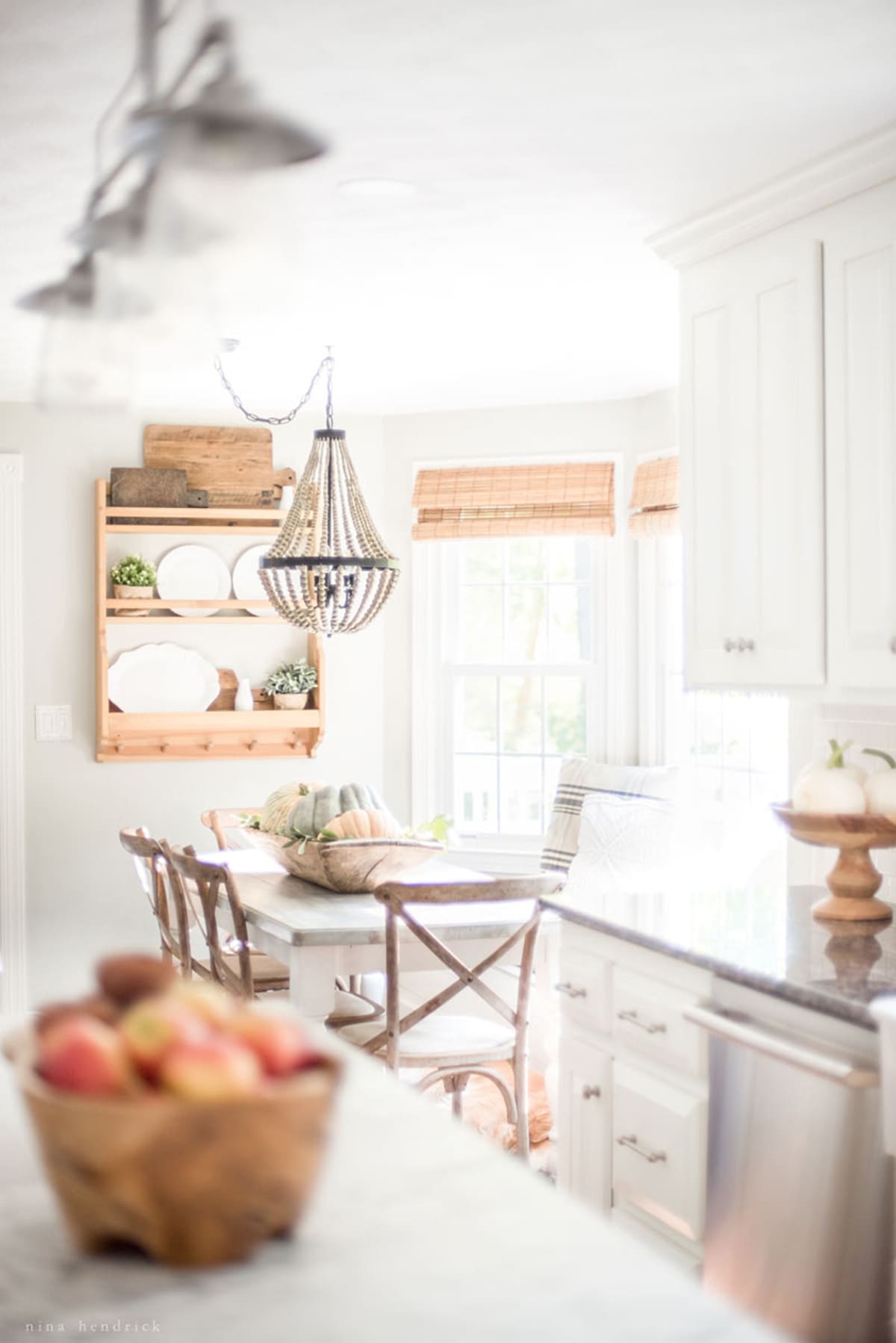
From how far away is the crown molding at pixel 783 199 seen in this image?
2568 millimetres

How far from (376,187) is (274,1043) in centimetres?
230

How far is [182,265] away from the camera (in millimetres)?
1276

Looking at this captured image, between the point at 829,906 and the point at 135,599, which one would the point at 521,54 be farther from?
the point at 135,599

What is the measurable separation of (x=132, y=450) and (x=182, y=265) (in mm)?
4202

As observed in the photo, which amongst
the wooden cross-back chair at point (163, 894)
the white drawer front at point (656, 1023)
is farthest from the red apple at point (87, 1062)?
the wooden cross-back chair at point (163, 894)

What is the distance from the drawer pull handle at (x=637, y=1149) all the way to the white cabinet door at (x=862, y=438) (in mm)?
963

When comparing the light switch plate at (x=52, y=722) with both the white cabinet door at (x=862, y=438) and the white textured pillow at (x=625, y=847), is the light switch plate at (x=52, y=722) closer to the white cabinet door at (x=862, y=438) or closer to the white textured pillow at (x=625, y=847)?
the white textured pillow at (x=625, y=847)

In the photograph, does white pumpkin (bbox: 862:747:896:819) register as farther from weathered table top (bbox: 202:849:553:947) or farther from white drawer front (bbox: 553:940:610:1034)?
weathered table top (bbox: 202:849:553:947)

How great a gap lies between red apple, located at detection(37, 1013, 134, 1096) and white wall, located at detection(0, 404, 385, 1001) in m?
4.42

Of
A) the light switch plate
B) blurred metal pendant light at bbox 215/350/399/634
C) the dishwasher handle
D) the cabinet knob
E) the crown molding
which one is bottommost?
the cabinet knob

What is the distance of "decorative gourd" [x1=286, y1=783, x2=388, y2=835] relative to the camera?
3754mm

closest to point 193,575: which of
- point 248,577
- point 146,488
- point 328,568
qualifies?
point 248,577

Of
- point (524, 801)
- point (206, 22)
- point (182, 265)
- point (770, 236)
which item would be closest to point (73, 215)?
point (206, 22)

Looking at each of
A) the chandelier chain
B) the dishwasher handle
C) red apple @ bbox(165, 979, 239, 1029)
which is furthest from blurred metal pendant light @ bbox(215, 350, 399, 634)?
red apple @ bbox(165, 979, 239, 1029)
